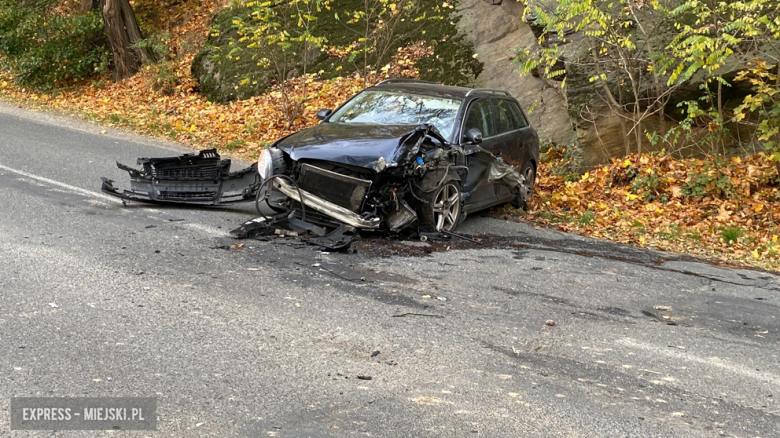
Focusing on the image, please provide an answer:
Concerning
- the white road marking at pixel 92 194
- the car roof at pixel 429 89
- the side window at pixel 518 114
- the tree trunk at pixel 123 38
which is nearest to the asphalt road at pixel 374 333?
the white road marking at pixel 92 194

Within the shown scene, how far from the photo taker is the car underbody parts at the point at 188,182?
28.9 feet

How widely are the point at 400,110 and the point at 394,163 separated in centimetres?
187

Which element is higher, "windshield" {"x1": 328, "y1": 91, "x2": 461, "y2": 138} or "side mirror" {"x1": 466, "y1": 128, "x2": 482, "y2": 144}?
"windshield" {"x1": 328, "y1": 91, "x2": 461, "y2": 138}

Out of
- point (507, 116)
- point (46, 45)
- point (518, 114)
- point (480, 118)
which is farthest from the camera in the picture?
point (46, 45)

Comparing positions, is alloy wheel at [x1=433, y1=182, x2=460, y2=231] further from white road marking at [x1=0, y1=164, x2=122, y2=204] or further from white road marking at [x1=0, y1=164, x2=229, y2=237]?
white road marking at [x1=0, y1=164, x2=122, y2=204]

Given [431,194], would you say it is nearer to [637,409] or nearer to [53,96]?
[637,409]

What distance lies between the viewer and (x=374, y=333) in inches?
217

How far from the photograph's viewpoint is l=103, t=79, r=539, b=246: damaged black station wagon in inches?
308

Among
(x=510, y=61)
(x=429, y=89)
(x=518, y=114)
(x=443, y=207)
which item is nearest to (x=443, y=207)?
(x=443, y=207)

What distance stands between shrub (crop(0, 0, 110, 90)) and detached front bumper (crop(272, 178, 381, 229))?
15764mm

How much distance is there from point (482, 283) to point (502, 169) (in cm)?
330

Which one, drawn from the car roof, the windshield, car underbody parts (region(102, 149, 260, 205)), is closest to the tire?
the windshield

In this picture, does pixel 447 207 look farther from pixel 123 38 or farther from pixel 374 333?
pixel 123 38

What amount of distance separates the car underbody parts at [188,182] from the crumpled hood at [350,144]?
2.93 ft
